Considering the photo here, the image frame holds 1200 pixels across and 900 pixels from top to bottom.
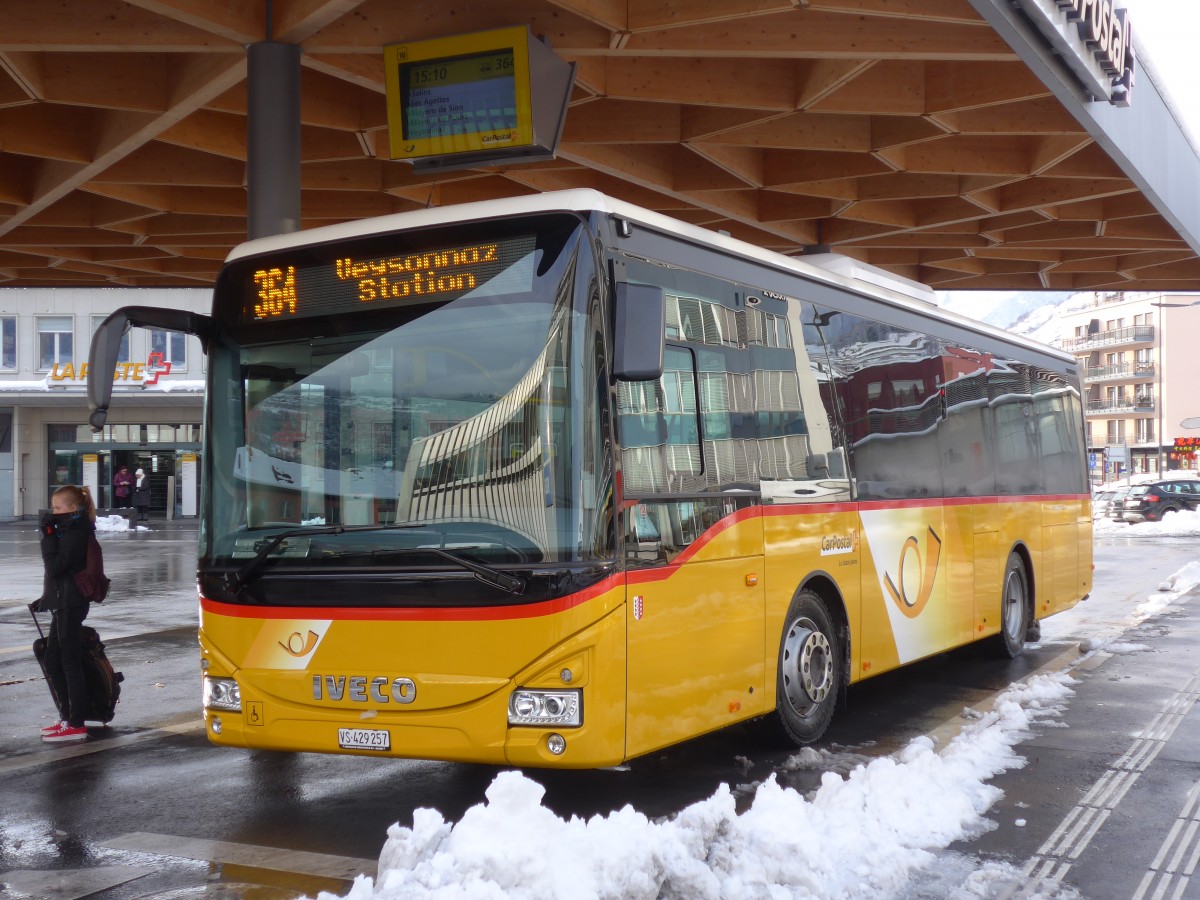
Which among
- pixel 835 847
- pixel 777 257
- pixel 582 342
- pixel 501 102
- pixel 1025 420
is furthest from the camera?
pixel 1025 420

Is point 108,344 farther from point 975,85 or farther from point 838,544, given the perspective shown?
point 975,85

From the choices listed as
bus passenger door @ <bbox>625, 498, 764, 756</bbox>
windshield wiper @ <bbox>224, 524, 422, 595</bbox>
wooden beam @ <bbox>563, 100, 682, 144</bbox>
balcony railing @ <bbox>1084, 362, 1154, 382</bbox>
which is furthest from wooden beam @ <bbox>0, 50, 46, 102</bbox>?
balcony railing @ <bbox>1084, 362, 1154, 382</bbox>

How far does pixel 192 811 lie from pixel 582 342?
3.36 m

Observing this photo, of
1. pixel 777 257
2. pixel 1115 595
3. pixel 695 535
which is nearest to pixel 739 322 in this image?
pixel 777 257

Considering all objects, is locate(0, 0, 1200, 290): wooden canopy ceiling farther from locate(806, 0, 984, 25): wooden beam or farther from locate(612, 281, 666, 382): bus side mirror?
locate(612, 281, 666, 382): bus side mirror

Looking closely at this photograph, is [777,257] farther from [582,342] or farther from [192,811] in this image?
[192,811]

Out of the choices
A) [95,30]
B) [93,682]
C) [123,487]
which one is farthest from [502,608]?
[123,487]

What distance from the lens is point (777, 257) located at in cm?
806

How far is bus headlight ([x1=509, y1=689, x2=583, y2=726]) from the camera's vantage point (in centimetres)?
582

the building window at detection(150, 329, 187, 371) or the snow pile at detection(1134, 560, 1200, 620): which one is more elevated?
the building window at detection(150, 329, 187, 371)

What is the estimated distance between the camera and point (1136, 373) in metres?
107

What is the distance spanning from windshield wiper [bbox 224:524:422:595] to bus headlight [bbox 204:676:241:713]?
1.60 ft

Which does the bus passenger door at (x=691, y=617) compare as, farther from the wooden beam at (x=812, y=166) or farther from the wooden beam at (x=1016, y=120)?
the wooden beam at (x=812, y=166)

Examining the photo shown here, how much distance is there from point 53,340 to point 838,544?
45.4 metres
